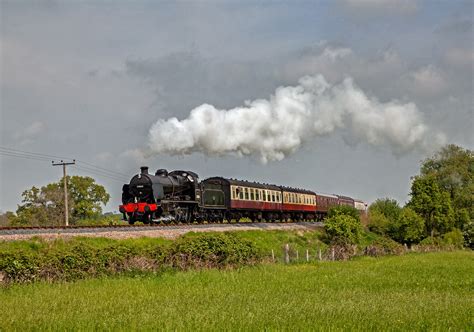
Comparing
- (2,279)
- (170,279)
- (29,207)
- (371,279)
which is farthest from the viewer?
(29,207)

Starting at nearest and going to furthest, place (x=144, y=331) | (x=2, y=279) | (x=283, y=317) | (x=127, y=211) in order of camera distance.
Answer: (x=144, y=331) → (x=283, y=317) → (x=2, y=279) → (x=127, y=211)

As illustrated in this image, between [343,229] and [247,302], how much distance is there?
37.5 metres

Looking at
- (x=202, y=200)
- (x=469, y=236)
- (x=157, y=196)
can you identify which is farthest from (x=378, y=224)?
(x=157, y=196)

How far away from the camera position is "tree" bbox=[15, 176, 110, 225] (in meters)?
66.9

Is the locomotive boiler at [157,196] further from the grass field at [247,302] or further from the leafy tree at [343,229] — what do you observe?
the grass field at [247,302]

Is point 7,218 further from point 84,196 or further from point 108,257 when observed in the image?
point 108,257

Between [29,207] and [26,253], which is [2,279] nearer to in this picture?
[26,253]

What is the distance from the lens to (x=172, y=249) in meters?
26.2

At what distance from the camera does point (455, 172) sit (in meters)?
79.9

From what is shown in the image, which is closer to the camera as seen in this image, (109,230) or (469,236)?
(109,230)

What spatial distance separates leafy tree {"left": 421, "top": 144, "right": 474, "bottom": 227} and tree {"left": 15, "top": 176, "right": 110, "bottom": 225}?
3986 cm

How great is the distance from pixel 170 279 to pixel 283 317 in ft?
31.1

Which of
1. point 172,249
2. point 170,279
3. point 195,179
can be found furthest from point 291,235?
point 170,279

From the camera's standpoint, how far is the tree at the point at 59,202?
66.9 meters
